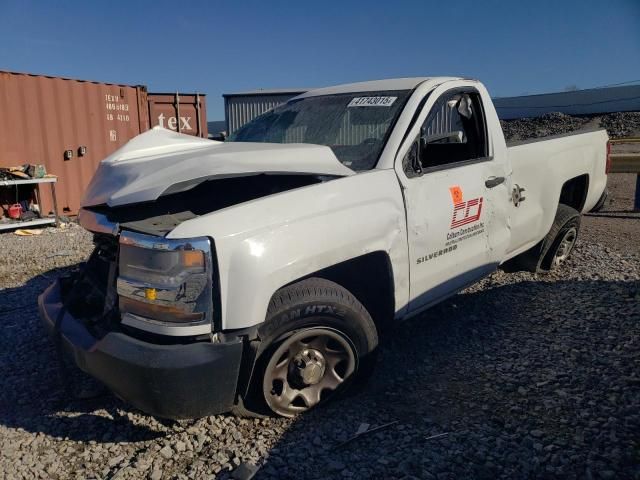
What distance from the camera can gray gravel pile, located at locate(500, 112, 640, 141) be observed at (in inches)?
990

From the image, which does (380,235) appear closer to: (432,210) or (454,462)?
(432,210)

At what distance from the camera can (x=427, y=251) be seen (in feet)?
10.2

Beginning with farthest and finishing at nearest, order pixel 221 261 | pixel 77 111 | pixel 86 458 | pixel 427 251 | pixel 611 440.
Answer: pixel 77 111 → pixel 427 251 → pixel 86 458 → pixel 611 440 → pixel 221 261

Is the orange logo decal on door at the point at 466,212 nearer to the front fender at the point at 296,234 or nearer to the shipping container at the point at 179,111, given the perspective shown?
the front fender at the point at 296,234

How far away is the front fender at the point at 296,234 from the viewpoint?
7.51 feet

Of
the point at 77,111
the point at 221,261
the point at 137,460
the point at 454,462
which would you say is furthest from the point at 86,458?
the point at 77,111

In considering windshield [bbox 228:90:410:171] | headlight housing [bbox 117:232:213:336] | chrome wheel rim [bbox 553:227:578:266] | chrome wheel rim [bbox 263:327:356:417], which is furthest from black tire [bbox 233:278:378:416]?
chrome wheel rim [bbox 553:227:578:266]

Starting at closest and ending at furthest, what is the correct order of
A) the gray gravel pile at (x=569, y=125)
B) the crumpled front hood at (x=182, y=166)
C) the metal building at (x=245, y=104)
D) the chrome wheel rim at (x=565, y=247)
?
the crumpled front hood at (x=182, y=166) → the chrome wheel rim at (x=565, y=247) → the metal building at (x=245, y=104) → the gray gravel pile at (x=569, y=125)

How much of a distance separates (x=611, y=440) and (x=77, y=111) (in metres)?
10.3

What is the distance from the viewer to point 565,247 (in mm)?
5289

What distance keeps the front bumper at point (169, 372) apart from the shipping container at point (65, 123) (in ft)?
27.0

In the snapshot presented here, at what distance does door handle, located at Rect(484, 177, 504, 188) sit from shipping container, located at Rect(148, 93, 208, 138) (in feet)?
31.3

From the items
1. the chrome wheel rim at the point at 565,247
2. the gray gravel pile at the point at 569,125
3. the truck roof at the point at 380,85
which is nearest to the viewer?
the truck roof at the point at 380,85

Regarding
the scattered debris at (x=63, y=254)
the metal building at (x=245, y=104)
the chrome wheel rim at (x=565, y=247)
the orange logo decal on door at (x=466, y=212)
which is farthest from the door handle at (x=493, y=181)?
the metal building at (x=245, y=104)
